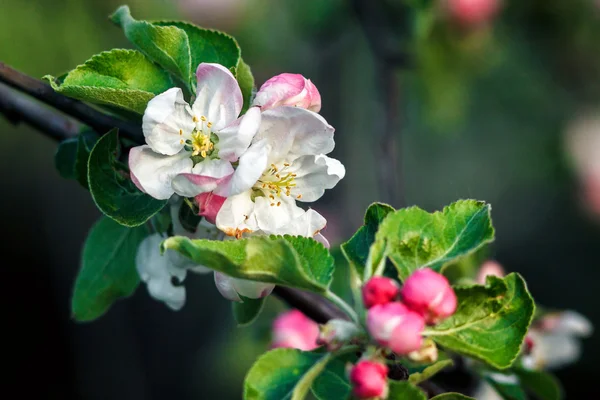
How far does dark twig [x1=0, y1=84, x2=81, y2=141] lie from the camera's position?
0.78 metres

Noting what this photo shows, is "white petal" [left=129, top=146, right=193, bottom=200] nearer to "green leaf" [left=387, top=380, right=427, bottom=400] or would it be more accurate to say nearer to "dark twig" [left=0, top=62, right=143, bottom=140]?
"dark twig" [left=0, top=62, right=143, bottom=140]

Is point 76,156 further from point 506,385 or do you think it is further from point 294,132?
point 506,385

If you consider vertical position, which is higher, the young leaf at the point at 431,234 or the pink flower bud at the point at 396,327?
the young leaf at the point at 431,234

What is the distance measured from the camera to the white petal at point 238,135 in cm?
58

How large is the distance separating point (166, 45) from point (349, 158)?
2812 mm

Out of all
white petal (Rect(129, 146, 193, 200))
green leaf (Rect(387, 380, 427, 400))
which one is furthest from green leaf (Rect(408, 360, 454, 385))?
white petal (Rect(129, 146, 193, 200))

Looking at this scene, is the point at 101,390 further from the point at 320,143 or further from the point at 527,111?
the point at 320,143

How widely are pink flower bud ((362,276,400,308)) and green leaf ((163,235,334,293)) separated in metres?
0.04

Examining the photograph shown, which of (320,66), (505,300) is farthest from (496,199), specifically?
(505,300)

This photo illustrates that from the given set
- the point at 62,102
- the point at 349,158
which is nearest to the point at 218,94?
the point at 62,102

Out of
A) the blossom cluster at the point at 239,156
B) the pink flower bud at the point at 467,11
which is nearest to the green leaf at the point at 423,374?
the blossom cluster at the point at 239,156

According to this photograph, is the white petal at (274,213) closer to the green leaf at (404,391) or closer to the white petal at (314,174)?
the white petal at (314,174)

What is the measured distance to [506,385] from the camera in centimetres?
90

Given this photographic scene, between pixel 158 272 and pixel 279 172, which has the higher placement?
pixel 279 172
